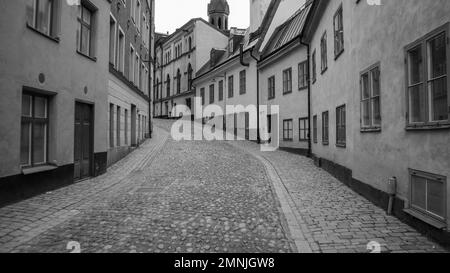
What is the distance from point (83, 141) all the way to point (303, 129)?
11234 millimetres

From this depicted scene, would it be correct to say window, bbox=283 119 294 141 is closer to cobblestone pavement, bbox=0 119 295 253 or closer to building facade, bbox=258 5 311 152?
building facade, bbox=258 5 311 152

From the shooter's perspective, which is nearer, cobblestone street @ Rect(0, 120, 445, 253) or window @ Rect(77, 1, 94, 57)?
cobblestone street @ Rect(0, 120, 445, 253)

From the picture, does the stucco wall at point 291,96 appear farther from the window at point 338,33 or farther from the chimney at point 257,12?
the window at point 338,33

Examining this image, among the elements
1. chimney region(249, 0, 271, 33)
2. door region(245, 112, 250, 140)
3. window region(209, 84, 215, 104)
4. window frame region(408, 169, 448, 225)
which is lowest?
window frame region(408, 169, 448, 225)

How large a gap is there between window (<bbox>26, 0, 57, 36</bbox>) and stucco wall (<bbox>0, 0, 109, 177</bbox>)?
0.73 feet

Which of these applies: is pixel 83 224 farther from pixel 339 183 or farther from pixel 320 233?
pixel 339 183

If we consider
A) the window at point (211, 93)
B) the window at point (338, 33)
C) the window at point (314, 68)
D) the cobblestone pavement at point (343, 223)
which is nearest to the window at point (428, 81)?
the cobblestone pavement at point (343, 223)

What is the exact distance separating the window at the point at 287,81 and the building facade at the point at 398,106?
29.8 ft

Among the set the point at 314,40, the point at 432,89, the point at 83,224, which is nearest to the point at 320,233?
the point at 432,89

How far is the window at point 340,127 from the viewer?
434 inches

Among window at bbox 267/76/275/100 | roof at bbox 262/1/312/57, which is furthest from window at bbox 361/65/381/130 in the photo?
window at bbox 267/76/275/100

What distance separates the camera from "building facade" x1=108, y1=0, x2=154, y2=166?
14484 millimetres

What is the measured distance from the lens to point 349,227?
6.14m

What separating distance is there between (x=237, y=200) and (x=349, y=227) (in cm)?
278
